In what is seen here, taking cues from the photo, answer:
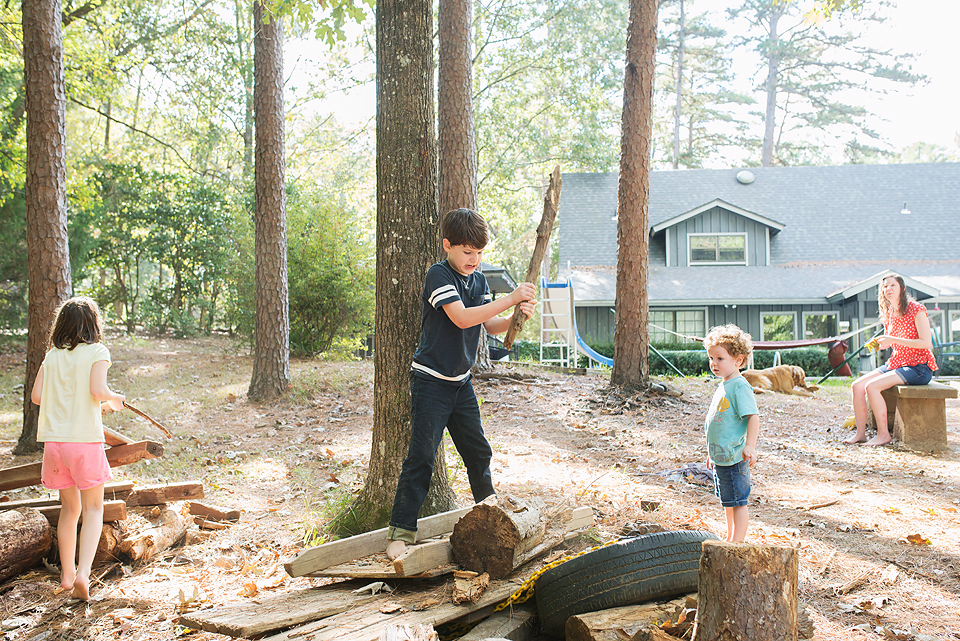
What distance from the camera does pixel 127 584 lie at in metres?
3.62

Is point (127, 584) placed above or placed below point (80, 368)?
below

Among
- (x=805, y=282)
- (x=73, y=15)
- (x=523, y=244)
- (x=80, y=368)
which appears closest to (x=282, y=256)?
(x=80, y=368)

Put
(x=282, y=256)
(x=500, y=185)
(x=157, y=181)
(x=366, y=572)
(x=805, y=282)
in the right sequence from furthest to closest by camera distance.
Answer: (x=500, y=185)
(x=805, y=282)
(x=157, y=181)
(x=282, y=256)
(x=366, y=572)

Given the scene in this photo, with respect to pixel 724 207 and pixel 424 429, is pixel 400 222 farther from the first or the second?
pixel 724 207

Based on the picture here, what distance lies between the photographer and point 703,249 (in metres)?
20.5

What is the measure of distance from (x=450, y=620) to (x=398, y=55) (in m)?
3.11

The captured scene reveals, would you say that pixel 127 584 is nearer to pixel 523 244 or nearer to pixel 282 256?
pixel 282 256

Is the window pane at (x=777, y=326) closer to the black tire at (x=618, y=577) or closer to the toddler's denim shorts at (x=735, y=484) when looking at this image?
the toddler's denim shorts at (x=735, y=484)

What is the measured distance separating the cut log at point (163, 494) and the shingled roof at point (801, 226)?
14.7 metres

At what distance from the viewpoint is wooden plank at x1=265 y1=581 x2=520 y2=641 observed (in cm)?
257

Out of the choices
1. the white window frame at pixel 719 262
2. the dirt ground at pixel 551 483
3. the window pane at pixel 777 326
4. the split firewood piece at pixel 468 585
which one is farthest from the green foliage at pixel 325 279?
the window pane at pixel 777 326

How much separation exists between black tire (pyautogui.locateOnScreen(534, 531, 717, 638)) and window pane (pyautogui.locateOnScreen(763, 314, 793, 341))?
61.4ft

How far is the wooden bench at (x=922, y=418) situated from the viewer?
6.68 m

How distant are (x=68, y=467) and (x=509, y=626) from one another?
2.52 meters
